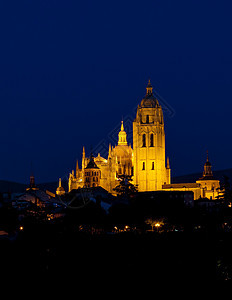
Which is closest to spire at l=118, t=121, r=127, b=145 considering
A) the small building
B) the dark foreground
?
the small building

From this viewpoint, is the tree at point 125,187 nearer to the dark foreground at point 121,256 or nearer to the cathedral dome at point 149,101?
the cathedral dome at point 149,101

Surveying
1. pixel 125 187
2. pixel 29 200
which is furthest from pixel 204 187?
pixel 29 200

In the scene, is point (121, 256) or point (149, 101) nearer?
point (121, 256)

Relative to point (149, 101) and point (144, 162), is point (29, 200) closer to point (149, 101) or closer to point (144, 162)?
point (144, 162)

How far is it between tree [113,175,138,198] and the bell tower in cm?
238

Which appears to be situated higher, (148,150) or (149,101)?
(149,101)

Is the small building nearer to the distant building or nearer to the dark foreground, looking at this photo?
the distant building

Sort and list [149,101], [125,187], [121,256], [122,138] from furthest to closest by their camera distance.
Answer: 1. [122,138]
2. [149,101]
3. [125,187]
4. [121,256]

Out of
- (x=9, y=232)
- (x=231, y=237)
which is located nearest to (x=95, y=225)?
(x=9, y=232)

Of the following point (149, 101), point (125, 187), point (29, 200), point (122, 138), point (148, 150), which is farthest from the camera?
point (122, 138)

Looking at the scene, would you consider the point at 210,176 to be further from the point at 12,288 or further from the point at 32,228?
the point at 12,288

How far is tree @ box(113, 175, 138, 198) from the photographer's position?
392 feet

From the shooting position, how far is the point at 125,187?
123m

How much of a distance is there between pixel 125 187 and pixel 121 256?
257ft
